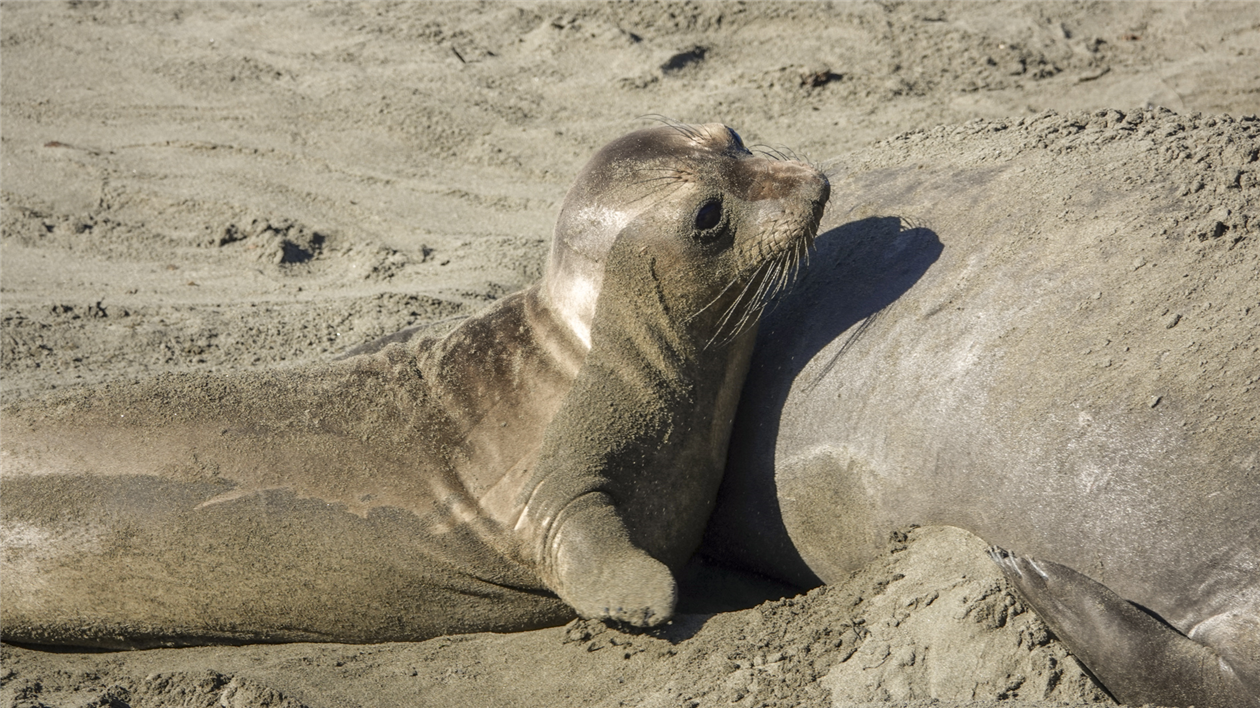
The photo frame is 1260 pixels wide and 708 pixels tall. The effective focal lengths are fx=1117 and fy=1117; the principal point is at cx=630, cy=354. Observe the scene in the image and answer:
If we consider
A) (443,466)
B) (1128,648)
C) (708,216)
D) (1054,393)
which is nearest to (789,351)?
(708,216)

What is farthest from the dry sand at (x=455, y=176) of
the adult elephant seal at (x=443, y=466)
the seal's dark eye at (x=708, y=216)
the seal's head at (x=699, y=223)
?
the seal's dark eye at (x=708, y=216)

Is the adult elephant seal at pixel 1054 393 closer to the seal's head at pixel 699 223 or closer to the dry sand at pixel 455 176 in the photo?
the dry sand at pixel 455 176

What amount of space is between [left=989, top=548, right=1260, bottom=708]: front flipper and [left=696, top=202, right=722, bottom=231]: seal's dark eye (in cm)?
130

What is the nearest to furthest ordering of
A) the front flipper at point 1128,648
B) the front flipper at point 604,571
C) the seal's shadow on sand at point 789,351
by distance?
the front flipper at point 1128,648, the front flipper at point 604,571, the seal's shadow on sand at point 789,351

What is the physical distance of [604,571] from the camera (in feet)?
9.97

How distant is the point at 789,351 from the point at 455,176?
3.34 metres

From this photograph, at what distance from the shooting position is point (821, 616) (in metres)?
3.06

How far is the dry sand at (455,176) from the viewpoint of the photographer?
2.97m

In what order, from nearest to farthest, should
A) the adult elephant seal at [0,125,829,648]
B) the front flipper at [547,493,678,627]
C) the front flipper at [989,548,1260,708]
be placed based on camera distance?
the front flipper at [989,548,1260,708] → the front flipper at [547,493,678,627] → the adult elephant seal at [0,125,829,648]

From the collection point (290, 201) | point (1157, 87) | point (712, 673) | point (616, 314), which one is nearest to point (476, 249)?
point (290, 201)

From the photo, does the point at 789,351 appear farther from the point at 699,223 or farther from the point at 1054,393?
the point at 1054,393

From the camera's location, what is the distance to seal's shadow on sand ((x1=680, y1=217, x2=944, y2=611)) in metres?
3.38

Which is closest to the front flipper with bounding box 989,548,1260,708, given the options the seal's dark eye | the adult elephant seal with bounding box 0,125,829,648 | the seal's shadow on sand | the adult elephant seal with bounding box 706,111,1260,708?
the adult elephant seal with bounding box 706,111,1260,708

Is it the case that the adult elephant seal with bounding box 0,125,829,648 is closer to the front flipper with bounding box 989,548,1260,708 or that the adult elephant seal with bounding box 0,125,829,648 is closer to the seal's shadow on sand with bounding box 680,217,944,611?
the seal's shadow on sand with bounding box 680,217,944,611
